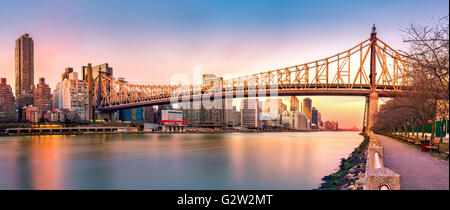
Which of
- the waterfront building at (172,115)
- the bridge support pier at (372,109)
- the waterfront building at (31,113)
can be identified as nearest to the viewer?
the bridge support pier at (372,109)

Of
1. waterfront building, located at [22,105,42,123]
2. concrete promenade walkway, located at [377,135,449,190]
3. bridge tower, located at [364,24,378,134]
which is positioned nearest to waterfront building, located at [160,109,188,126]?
waterfront building, located at [22,105,42,123]

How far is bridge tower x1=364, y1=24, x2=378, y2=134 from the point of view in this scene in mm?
56312

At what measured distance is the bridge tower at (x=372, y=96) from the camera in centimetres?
5631

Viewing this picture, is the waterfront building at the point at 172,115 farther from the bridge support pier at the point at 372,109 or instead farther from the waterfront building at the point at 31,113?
the bridge support pier at the point at 372,109

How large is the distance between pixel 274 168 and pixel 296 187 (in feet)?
21.8

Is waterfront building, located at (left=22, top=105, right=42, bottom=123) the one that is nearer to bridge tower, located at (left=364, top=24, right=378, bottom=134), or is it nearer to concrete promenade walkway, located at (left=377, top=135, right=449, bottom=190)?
bridge tower, located at (left=364, top=24, right=378, bottom=134)

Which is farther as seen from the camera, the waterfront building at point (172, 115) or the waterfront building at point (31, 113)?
the waterfront building at point (172, 115)

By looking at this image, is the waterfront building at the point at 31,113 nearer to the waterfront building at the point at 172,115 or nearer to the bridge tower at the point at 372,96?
the waterfront building at the point at 172,115

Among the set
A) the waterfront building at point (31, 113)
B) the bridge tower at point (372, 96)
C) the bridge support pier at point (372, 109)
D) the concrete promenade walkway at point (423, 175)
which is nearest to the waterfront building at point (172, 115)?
the waterfront building at point (31, 113)

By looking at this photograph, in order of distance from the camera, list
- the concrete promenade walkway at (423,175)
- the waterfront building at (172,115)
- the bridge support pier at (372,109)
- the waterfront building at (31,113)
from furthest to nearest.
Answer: the waterfront building at (172,115)
the waterfront building at (31,113)
the bridge support pier at (372,109)
the concrete promenade walkway at (423,175)

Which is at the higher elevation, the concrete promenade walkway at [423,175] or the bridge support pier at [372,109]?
the bridge support pier at [372,109]

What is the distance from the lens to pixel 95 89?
111000 mm

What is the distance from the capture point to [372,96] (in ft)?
187
